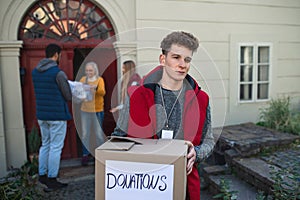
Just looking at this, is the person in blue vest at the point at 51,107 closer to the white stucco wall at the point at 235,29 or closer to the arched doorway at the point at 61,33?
the arched doorway at the point at 61,33

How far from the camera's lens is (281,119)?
4496 millimetres

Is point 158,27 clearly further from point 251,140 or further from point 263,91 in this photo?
point 263,91

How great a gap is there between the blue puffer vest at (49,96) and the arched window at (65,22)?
1121 mm

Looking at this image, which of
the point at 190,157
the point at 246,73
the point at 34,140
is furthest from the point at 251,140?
the point at 34,140

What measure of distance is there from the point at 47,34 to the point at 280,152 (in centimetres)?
377

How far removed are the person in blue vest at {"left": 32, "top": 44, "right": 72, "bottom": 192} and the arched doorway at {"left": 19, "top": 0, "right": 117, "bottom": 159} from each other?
75 centimetres

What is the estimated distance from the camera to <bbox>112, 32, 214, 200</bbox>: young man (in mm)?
1296

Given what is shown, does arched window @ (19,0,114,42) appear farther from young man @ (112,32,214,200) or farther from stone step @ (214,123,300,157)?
young man @ (112,32,214,200)

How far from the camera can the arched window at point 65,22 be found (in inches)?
154

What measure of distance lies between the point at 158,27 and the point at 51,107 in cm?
159

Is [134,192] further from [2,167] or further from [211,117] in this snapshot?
[2,167]

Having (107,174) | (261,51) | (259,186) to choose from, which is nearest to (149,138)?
(107,174)

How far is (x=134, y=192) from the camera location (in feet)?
3.71

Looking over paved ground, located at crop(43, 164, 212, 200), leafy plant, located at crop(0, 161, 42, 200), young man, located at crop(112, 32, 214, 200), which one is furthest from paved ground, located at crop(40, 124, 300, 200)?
young man, located at crop(112, 32, 214, 200)
